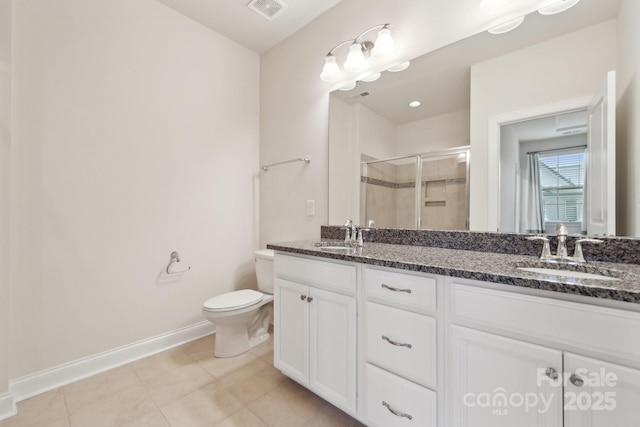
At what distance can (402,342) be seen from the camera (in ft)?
3.47

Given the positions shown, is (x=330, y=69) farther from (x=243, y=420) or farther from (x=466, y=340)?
(x=243, y=420)

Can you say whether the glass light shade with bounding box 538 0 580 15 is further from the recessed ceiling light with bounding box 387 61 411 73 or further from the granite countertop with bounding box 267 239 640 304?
the granite countertop with bounding box 267 239 640 304

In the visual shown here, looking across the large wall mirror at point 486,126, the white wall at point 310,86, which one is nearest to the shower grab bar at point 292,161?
the white wall at point 310,86

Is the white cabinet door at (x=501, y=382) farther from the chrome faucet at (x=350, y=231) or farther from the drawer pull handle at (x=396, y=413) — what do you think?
the chrome faucet at (x=350, y=231)

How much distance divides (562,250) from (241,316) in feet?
6.08

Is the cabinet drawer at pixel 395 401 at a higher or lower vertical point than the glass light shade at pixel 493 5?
lower

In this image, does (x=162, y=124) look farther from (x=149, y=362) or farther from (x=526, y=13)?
(x=526, y=13)

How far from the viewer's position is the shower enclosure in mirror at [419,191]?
1447 millimetres

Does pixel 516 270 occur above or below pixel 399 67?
below

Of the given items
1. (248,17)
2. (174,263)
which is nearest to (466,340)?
(174,263)

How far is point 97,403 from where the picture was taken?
4.77ft

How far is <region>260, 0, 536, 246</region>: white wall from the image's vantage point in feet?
5.11

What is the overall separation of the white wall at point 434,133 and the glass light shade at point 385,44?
487 mm

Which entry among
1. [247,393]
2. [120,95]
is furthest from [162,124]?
[247,393]
